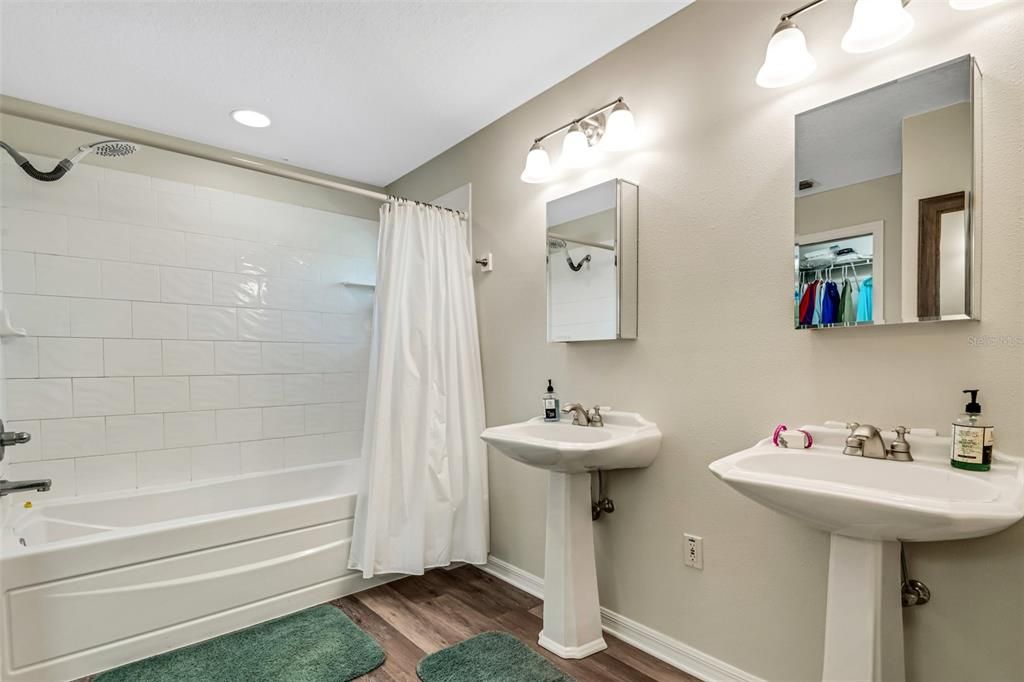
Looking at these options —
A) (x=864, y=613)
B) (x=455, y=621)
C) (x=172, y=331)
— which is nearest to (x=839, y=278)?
(x=864, y=613)

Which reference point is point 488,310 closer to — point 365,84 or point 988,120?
point 365,84

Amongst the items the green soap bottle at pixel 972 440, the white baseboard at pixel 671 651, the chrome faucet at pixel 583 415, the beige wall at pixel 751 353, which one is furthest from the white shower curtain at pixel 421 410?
the green soap bottle at pixel 972 440

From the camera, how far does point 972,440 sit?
3.93 ft

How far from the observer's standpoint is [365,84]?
2.30 metres

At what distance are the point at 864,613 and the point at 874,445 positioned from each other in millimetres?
420

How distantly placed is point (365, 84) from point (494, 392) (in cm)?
164

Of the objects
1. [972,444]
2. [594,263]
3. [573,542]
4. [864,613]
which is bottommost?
[573,542]

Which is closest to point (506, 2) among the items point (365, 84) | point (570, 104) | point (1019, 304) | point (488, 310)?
point (570, 104)

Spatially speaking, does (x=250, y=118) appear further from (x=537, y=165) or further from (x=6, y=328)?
(x=537, y=165)

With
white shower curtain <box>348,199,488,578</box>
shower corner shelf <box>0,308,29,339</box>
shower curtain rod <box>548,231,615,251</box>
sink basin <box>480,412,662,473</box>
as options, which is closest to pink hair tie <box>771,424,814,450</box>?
sink basin <box>480,412,662,473</box>

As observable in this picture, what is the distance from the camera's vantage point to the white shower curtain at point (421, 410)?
8.09 ft

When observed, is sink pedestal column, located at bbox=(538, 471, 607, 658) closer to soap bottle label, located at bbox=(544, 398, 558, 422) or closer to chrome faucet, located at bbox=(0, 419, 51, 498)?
soap bottle label, located at bbox=(544, 398, 558, 422)

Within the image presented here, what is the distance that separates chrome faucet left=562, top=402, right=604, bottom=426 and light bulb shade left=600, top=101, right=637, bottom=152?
106 cm

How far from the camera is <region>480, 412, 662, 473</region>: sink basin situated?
68.8 inches
